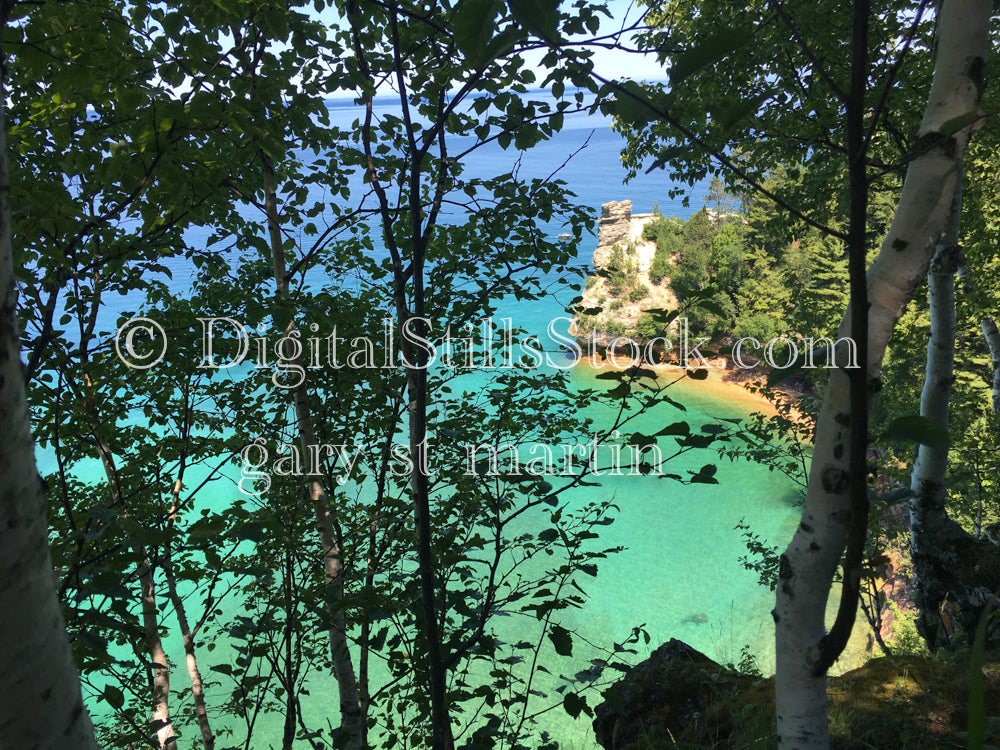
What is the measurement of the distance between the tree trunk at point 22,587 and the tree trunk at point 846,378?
148cm

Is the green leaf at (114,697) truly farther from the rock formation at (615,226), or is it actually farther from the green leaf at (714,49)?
the rock formation at (615,226)

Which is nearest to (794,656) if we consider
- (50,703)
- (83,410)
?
(50,703)

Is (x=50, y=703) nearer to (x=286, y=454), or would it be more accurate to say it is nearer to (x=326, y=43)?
(x=326, y=43)

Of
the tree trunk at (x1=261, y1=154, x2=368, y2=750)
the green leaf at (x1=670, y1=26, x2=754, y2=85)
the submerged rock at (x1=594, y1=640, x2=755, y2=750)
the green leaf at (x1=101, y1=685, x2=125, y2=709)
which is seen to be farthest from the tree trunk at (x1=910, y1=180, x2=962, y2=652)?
the green leaf at (x1=101, y1=685, x2=125, y2=709)

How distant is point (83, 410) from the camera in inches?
147

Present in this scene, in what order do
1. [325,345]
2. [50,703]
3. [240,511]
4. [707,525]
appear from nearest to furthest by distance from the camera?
[50,703] → [240,511] → [325,345] → [707,525]

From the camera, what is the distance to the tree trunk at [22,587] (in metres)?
0.72

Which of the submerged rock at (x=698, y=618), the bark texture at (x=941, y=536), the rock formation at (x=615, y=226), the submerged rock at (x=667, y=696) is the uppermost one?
the rock formation at (x=615, y=226)

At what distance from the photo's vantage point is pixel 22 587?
2.40ft

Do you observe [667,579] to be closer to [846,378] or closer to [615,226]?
[846,378]

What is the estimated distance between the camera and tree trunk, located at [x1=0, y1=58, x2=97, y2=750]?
2.37ft

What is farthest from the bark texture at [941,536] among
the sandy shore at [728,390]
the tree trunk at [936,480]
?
the sandy shore at [728,390]

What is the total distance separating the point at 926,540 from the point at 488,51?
580 cm

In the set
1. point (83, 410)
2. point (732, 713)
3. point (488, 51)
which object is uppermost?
point (488, 51)
